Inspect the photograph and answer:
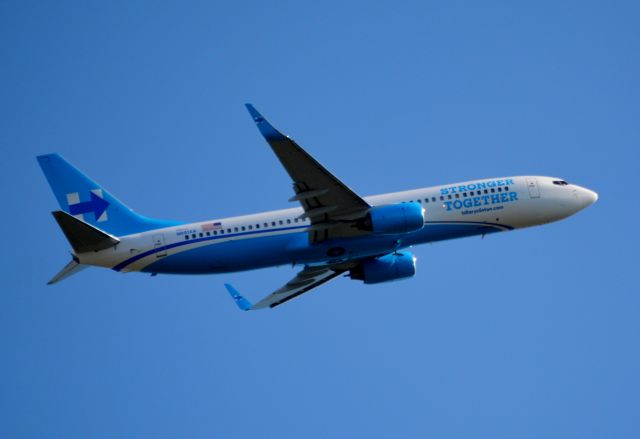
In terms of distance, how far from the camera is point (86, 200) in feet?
188

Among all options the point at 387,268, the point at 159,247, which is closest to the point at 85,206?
the point at 159,247

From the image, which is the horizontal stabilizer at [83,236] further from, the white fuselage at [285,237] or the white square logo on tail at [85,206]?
the white square logo on tail at [85,206]

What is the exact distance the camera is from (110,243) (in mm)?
54094

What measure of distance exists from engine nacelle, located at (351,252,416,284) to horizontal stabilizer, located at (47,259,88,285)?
702 inches

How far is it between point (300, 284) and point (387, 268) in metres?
5.95

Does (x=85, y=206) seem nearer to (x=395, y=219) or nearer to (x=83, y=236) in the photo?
(x=83, y=236)

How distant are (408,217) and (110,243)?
56.8 feet

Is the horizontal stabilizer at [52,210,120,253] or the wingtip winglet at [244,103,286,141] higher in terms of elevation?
the wingtip winglet at [244,103,286,141]

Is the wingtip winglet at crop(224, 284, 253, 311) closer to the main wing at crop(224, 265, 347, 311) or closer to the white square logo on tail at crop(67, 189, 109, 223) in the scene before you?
the main wing at crop(224, 265, 347, 311)

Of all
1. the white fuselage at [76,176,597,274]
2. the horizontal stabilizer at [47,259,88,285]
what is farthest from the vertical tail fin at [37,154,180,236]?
the horizontal stabilizer at [47,259,88,285]

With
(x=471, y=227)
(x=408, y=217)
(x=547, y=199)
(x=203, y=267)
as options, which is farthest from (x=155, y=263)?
(x=547, y=199)

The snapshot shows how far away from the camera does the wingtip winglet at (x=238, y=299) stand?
6247cm

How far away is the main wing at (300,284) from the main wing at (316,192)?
22.2ft

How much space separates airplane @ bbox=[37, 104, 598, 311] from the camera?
53.0 meters
